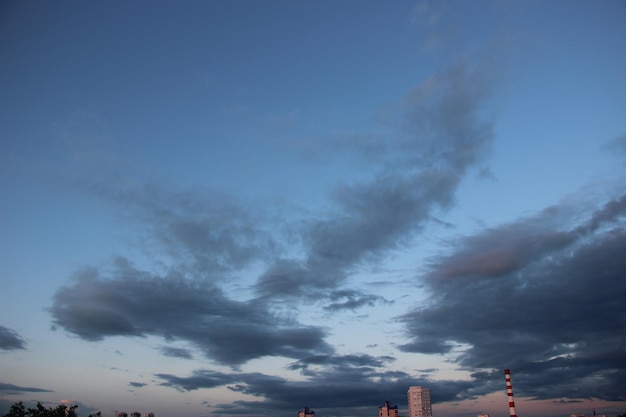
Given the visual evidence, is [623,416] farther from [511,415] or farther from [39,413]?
[39,413]

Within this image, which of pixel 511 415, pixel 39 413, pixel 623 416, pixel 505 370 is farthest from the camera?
pixel 623 416

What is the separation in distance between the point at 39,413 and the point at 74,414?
9.49 metres

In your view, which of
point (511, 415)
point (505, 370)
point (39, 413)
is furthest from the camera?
point (39, 413)

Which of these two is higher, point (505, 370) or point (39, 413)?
point (505, 370)

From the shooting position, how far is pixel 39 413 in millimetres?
124062

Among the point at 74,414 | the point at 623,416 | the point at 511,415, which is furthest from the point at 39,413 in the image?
the point at 623,416

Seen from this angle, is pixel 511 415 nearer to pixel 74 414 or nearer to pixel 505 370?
pixel 505 370

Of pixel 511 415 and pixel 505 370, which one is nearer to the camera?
pixel 511 415

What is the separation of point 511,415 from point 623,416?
122 meters

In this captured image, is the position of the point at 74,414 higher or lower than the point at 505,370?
lower

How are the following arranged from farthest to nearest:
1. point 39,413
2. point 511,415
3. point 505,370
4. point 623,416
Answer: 1. point 623,416
2. point 39,413
3. point 505,370
4. point 511,415

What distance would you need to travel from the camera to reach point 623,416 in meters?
156

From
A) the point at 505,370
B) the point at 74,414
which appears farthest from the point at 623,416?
the point at 74,414

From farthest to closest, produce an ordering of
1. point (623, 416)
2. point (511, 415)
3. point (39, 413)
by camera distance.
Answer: point (623, 416) → point (39, 413) → point (511, 415)
